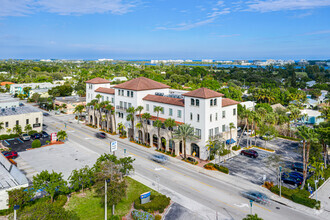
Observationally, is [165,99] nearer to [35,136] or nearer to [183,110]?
[183,110]

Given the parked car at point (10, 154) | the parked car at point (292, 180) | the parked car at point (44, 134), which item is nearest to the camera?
the parked car at point (292, 180)

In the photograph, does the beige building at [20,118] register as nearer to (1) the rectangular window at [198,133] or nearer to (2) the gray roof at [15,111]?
(2) the gray roof at [15,111]

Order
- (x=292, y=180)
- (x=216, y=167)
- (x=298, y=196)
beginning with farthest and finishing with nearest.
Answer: (x=216, y=167) < (x=292, y=180) < (x=298, y=196)

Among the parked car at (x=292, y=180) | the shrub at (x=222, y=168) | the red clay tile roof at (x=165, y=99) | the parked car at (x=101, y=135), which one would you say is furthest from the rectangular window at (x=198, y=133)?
the parked car at (x=101, y=135)

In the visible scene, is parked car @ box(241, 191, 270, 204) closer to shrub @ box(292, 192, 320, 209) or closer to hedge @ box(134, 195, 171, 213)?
shrub @ box(292, 192, 320, 209)

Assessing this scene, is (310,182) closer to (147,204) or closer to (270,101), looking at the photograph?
(147,204)

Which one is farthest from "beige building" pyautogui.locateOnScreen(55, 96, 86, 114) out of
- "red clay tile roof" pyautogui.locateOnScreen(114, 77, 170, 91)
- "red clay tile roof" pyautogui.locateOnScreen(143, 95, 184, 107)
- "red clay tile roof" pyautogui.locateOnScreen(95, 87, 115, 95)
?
"red clay tile roof" pyautogui.locateOnScreen(143, 95, 184, 107)

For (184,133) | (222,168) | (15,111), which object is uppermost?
(15,111)

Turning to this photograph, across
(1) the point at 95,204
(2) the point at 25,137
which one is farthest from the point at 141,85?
(1) the point at 95,204
